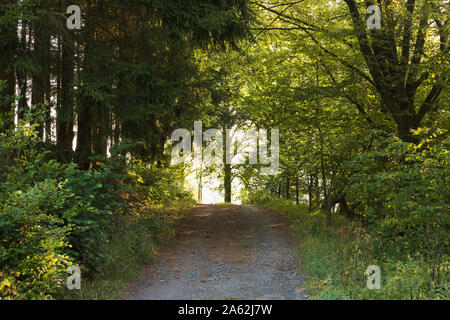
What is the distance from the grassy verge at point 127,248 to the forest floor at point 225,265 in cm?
22

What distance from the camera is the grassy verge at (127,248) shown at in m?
6.71

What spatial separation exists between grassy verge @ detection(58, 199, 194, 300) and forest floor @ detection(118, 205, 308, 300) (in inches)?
8.7

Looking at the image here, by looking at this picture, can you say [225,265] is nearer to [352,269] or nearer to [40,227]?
[352,269]

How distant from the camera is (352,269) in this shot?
7207 mm

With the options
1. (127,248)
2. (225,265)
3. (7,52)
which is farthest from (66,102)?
(225,265)

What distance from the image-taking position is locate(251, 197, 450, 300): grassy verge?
5.92 meters

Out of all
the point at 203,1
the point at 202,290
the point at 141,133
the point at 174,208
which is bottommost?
the point at 202,290

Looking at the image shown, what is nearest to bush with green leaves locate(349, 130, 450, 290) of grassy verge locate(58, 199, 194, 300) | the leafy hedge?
grassy verge locate(58, 199, 194, 300)

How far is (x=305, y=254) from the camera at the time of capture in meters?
9.07
